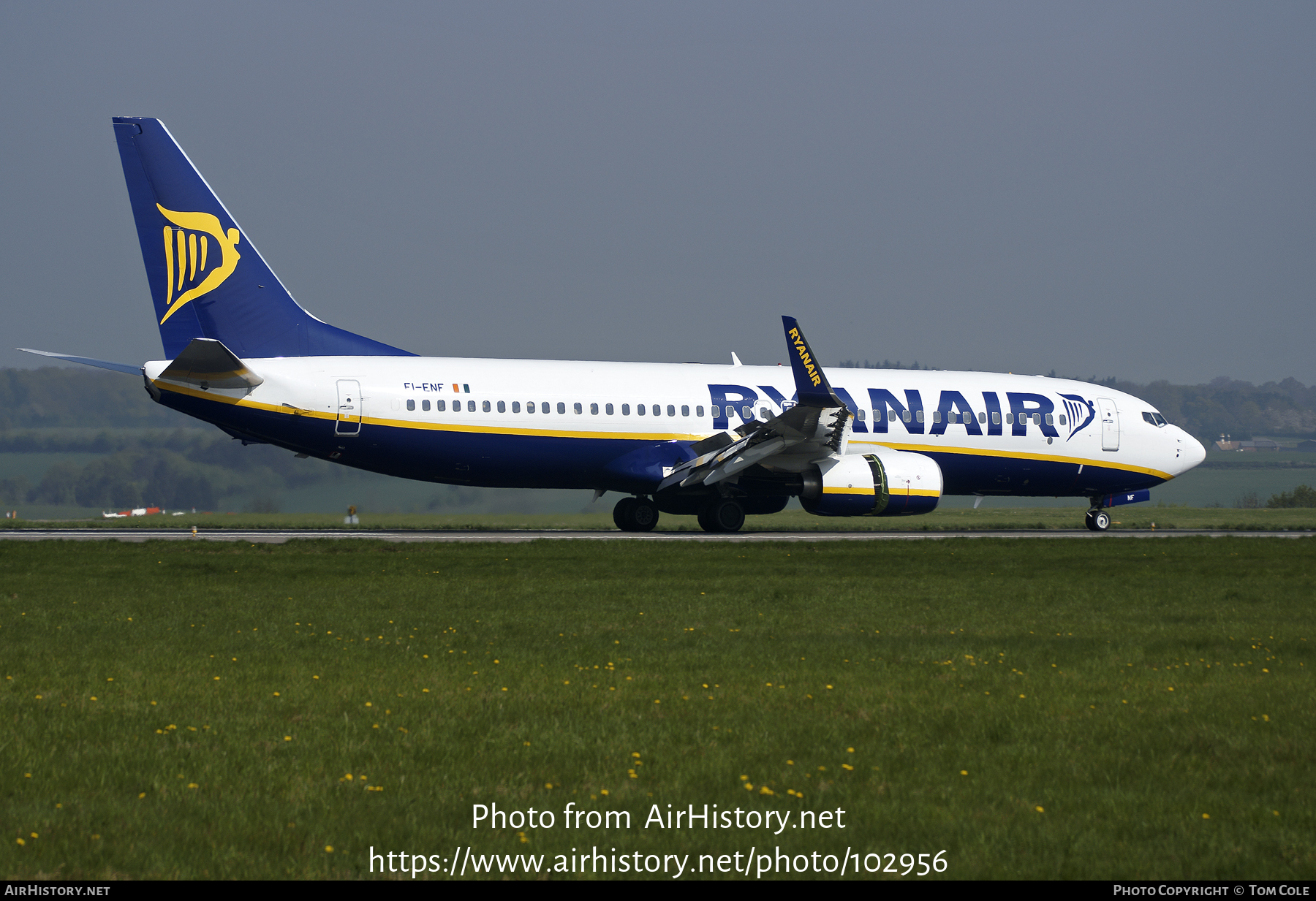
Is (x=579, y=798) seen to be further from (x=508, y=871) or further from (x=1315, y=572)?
(x=1315, y=572)

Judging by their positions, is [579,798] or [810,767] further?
[810,767]

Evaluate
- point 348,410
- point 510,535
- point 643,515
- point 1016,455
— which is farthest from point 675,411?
point 1016,455

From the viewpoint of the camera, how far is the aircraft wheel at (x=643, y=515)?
104 ft

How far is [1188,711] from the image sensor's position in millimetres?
9227

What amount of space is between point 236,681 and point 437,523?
29137mm

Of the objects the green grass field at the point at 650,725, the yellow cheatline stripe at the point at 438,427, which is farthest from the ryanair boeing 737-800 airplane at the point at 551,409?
the green grass field at the point at 650,725

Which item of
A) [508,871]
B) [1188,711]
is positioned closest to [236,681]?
[508,871]

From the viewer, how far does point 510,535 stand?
29797 millimetres

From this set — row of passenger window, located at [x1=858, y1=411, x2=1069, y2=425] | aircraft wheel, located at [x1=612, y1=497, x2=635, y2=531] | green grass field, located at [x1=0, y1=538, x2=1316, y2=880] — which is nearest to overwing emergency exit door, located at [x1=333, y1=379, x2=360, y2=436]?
aircraft wheel, located at [x1=612, y1=497, x2=635, y2=531]

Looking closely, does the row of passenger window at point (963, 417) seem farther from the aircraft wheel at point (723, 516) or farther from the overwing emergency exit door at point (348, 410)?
the overwing emergency exit door at point (348, 410)

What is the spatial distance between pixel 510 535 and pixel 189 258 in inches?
389

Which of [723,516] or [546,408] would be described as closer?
[546,408]

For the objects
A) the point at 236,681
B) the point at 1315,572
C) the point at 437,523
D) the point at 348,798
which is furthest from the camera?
the point at 437,523

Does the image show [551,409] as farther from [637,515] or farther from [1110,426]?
[1110,426]
